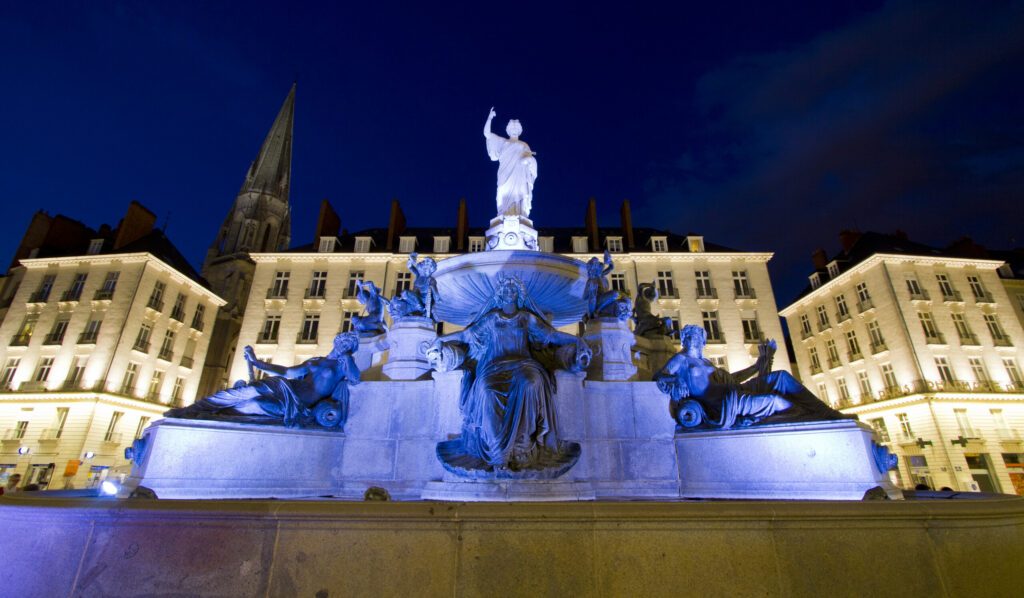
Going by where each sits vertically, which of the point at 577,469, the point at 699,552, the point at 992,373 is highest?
the point at 992,373

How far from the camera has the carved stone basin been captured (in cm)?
852

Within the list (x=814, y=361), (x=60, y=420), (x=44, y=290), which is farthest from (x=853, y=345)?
(x=44, y=290)

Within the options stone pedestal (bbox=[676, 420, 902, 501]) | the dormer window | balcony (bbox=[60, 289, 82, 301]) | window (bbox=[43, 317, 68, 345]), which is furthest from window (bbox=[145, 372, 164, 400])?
stone pedestal (bbox=[676, 420, 902, 501])

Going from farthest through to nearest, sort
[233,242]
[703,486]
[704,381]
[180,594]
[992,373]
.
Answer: [233,242]
[992,373]
[704,381]
[703,486]
[180,594]

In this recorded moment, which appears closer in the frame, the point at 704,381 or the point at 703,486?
the point at 703,486

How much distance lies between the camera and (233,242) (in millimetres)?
60094

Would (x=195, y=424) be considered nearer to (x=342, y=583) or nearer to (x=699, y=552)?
(x=342, y=583)

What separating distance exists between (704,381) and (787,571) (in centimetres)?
428

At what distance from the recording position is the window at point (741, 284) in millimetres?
35750

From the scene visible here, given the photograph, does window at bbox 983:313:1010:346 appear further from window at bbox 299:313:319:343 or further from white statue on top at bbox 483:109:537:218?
window at bbox 299:313:319:343

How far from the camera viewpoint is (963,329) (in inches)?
1286

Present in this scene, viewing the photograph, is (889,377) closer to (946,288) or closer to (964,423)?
(964,423)

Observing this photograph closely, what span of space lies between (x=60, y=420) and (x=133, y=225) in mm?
15926

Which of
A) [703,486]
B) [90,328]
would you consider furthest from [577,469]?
[90,328]
